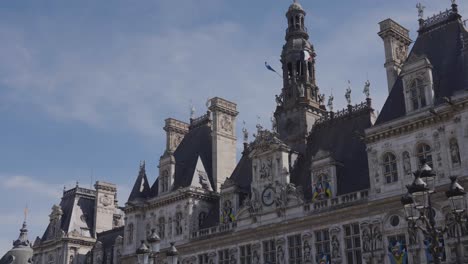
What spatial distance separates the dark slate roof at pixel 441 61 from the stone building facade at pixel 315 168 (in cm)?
9

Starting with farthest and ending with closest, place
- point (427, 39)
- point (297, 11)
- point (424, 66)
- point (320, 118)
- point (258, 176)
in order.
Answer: point (297, 11)
point (320, 118)
point (258, 176)
point (427, 39)
point (424, 66)

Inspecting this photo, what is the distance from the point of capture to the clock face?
47.6m

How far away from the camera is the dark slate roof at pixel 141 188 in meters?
60.9

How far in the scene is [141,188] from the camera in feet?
202

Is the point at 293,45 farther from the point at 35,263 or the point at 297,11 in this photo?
the point at 35,263

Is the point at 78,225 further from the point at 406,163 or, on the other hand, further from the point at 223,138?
the point at 406,163

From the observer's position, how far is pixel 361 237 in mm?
40531

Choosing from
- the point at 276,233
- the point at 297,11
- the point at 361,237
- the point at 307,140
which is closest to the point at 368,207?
the point at 361,237

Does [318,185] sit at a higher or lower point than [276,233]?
higher

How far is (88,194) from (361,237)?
44654 millimetres

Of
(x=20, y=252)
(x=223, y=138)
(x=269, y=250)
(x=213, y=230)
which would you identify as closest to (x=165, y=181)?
(x=223, y=138)

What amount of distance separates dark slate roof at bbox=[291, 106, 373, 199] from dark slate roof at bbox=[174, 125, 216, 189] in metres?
11.4

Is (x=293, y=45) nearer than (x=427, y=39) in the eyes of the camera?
No

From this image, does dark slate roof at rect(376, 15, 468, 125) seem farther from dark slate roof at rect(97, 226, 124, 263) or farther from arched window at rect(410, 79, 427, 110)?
dark slate roof at rect(97, 226, 124, 263)
